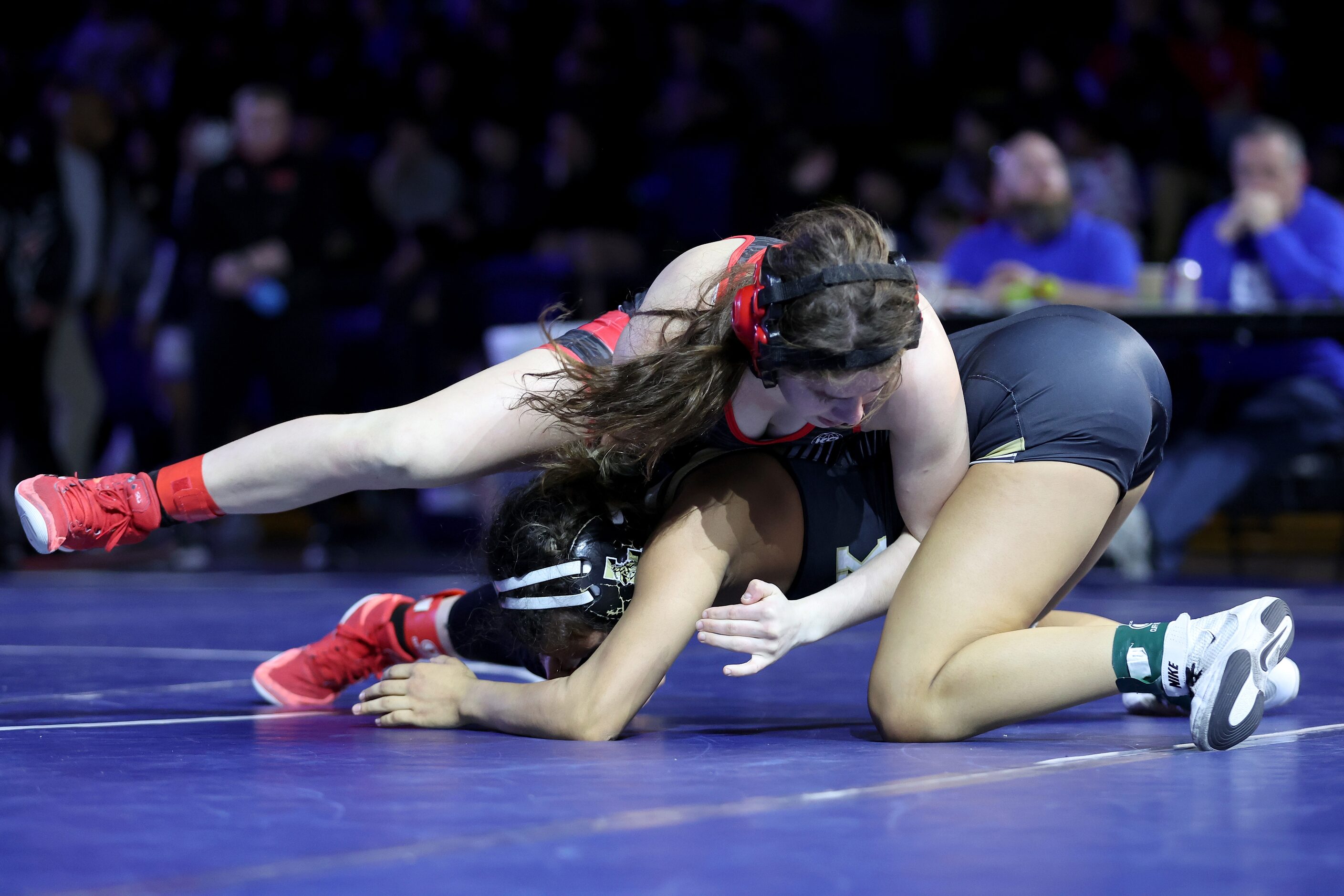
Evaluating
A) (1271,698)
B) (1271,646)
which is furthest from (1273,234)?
(1271,646)

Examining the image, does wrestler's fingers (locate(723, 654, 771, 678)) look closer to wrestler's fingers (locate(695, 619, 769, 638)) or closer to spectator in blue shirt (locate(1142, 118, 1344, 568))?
wrestler's fingers (locate(695, 619, 769, 638))

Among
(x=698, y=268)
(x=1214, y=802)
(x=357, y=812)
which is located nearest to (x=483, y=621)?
(x=698, y=268)

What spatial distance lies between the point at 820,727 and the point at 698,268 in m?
0.76

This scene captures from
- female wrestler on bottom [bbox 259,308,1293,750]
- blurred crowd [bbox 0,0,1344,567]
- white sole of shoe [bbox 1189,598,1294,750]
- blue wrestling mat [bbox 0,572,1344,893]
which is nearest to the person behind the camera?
blue wrestling mat [bbox 0,572,1344,893]

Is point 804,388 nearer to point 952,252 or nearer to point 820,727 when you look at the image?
point 820,727

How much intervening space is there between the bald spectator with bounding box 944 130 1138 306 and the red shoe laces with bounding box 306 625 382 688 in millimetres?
3210

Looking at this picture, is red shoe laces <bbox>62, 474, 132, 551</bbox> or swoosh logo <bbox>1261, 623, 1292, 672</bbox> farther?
red shoe laces <bbox>62, 474, 132, 551</bbox>

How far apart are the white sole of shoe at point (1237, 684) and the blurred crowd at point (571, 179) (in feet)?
11.2

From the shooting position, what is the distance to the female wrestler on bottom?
2145 millimetres

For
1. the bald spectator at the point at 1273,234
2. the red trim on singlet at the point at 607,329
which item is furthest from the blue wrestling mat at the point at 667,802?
the bald spectator at the point at 1273,234

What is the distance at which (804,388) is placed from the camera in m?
2.17

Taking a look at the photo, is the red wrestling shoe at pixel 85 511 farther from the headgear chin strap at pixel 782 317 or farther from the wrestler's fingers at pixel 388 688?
the headgear chin strap at pixel 782 317

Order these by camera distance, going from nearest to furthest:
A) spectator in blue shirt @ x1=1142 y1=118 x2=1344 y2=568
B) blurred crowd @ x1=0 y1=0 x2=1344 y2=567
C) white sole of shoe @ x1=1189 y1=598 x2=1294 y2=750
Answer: white sole of shoe @ x1=1189 y1=598 x2=1294 y2=750
spectator in blue shirt @ x1=1142 y1=118 x2=1344 y2=568
blurred crowd @ x1=0 y1=0 x2=1344 y2=567

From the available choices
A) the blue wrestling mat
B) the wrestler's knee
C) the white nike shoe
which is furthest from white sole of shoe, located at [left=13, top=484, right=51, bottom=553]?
the white nike shoe
